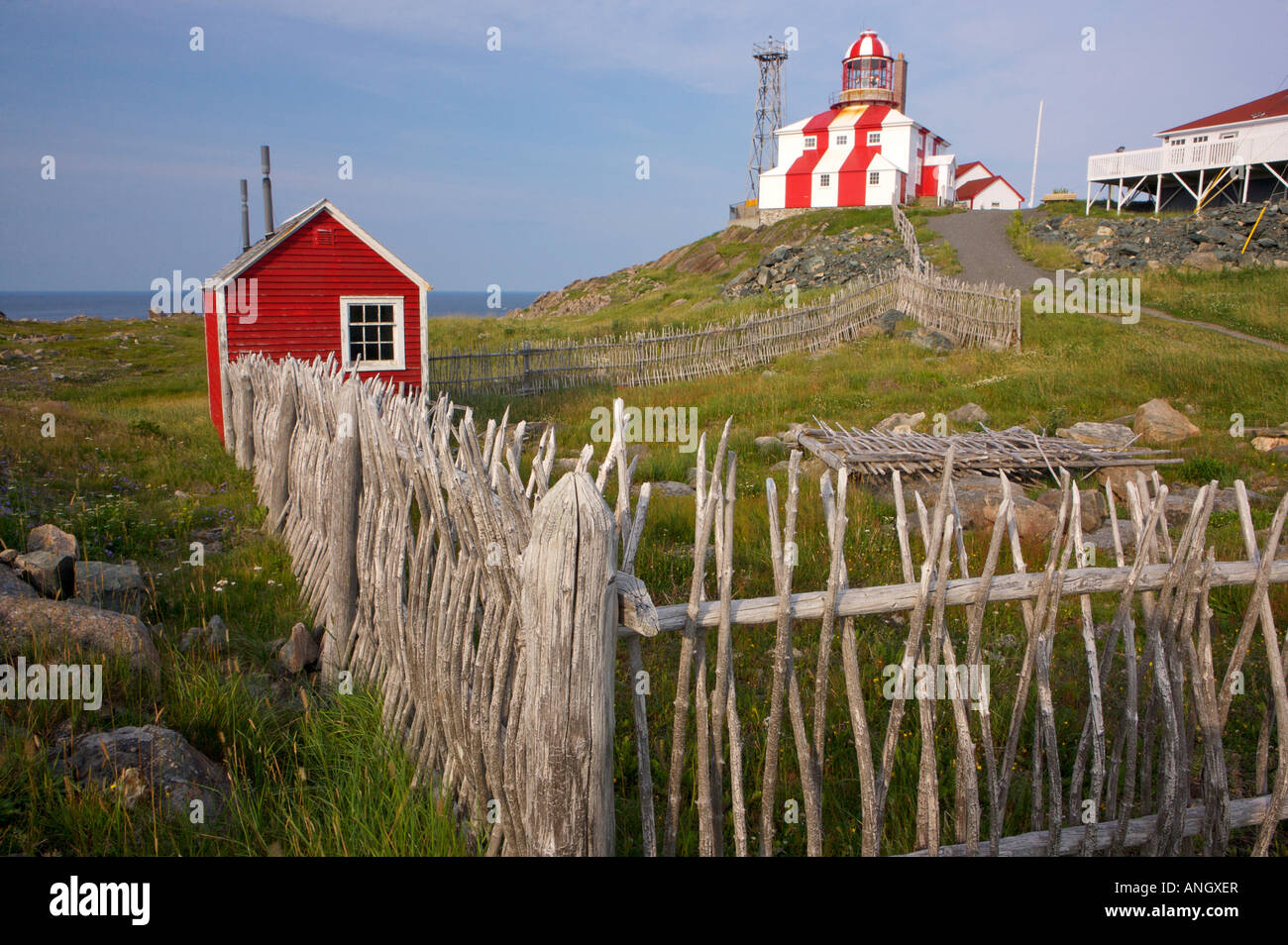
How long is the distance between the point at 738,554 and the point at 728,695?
3977mm

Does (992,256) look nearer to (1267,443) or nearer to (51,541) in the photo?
(1267,443)

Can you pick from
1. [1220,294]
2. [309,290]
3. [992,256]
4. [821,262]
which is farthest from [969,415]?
[821,262]

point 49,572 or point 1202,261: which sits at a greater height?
point 1202,261

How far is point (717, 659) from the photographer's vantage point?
245cm

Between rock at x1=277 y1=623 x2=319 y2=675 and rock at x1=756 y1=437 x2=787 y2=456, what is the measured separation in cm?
744

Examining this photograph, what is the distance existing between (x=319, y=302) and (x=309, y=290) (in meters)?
0.24

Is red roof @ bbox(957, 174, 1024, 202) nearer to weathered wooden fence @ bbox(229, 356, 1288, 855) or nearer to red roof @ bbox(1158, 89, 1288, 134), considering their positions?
red roof @ bbox(1158, 89, 1288, 134)

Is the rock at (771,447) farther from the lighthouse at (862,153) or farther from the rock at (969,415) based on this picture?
the lighthouse at (862,153)

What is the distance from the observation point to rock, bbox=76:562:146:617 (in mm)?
4684

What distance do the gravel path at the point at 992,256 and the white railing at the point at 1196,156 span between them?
3964 millimetres

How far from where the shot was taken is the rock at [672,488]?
853 centimetres

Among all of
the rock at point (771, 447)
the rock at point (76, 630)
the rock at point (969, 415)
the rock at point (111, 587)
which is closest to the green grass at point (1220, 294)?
the rock at point (969, 415)
